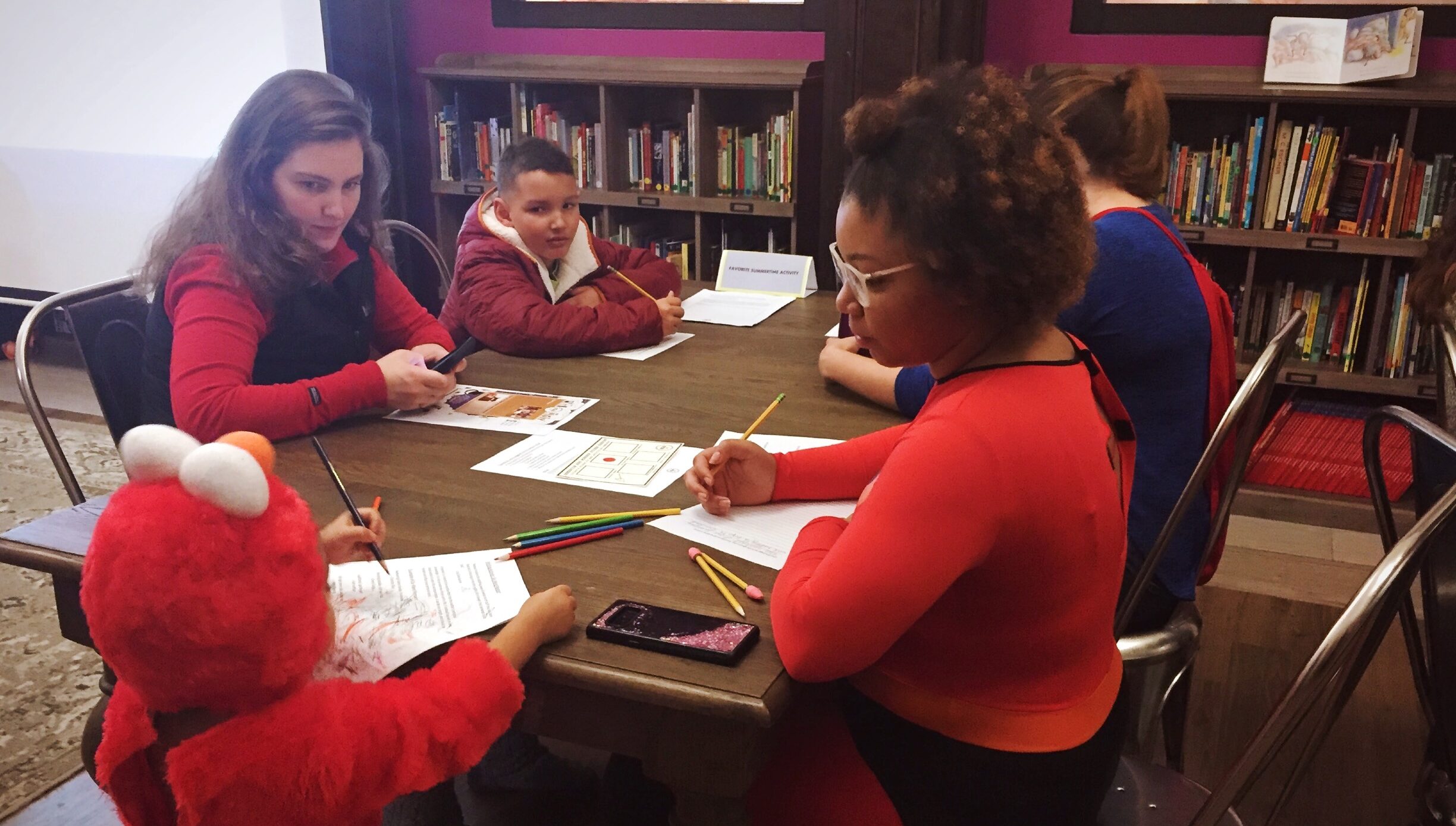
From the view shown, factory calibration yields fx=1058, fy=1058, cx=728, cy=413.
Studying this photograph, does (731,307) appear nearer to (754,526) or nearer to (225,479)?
(754,526)

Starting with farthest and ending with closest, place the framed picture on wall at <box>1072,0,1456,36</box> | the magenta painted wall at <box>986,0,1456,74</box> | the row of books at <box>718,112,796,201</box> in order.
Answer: the row of books at <box>718,112,796,201</box> < the magenta painted wall at <box>986,0,1456,74</box> < the framed picture on wall at <box>1072,0,1456,36</box>

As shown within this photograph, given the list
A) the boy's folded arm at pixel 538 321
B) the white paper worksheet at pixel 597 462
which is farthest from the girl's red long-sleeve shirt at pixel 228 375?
the boy's folded arm at pixel 538 321

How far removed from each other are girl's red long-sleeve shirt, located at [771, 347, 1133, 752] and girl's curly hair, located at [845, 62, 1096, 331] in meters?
0.08

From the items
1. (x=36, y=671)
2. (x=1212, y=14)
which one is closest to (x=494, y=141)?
(x=36, y=671)

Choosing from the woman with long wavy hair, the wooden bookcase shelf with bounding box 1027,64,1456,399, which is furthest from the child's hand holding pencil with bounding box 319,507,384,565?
the wooden bookcase shelf with bounding box 1027,64,1456,399

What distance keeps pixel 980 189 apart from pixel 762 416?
700mm

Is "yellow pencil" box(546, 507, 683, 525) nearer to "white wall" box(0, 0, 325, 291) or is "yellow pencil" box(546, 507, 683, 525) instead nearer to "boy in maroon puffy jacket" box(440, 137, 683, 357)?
"boy in maroon puffy jacket" box(440, 137, 683, 357)

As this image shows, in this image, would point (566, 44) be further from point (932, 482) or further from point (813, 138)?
point (932, 482)

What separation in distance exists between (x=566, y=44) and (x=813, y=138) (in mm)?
1123

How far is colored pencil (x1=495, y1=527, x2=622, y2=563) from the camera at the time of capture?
1188mm

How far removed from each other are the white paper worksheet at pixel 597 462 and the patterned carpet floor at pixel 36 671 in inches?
50.4

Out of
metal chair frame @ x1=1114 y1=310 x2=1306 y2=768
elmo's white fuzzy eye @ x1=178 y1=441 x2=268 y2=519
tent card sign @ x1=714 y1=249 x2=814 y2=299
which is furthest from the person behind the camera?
tent card sign @ x1=714 y1=249 x2=814 y2=299

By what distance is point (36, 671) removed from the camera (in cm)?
240

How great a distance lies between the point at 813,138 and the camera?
3.67 meters
